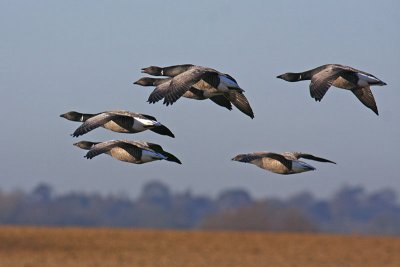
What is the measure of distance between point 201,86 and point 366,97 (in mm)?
2697

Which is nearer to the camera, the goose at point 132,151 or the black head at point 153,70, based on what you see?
the goose at point 132,151

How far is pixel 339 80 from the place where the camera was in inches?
663

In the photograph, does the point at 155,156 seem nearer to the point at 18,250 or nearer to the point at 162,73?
the point at 162,73

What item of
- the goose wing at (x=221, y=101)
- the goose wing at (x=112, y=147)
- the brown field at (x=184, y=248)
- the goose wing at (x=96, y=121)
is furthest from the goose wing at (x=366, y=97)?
the brown field at (x=184, y=248)

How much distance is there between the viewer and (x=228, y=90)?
645 inches

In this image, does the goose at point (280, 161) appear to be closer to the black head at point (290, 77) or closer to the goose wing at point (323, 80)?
the goose wing at point (323, 80)

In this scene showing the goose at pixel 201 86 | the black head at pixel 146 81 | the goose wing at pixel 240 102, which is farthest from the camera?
the black head at pixel 146 81

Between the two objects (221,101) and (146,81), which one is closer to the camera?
(221,101)

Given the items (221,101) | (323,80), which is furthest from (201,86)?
(323,80)

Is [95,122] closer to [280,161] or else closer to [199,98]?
[199,98]

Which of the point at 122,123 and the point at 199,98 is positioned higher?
the point at 199,98

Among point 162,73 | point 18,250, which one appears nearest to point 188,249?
point 18,250

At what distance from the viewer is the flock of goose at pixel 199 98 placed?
15727 mm

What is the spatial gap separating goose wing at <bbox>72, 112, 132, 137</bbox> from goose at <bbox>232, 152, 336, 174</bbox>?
6.23 feet
